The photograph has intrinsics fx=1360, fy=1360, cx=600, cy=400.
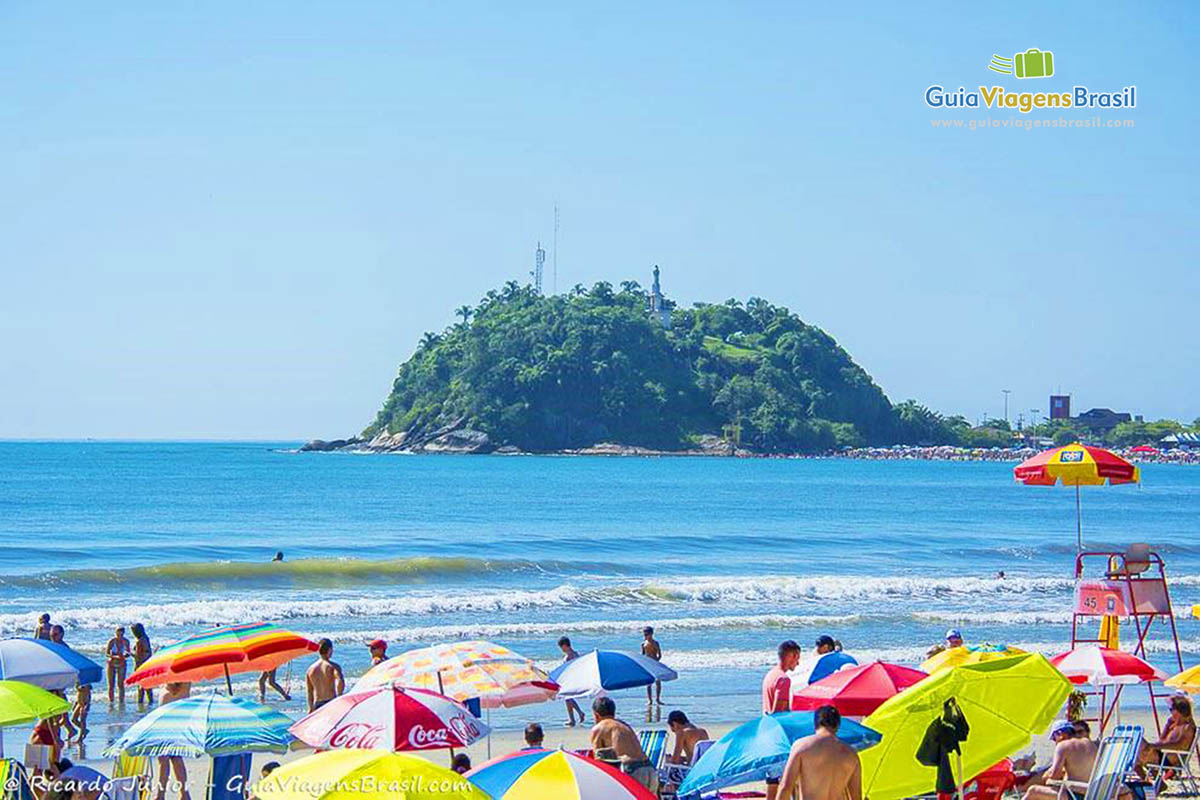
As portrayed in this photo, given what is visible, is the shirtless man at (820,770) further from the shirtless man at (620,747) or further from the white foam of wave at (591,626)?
the white foam of wave at (591,626)

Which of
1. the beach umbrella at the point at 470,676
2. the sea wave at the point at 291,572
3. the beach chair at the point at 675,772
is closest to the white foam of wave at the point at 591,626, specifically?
the sea wave at the point at 291,572

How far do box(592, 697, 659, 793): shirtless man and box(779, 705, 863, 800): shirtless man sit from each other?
9.17ft

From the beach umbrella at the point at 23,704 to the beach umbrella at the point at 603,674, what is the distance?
4.29 m

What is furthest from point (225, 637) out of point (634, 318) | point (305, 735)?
point (634, 318)

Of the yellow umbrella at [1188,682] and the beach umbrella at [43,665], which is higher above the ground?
the beach umbrella at [43,665]

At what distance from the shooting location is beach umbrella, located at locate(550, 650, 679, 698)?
41.0 feet

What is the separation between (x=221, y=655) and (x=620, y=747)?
385 centimetres

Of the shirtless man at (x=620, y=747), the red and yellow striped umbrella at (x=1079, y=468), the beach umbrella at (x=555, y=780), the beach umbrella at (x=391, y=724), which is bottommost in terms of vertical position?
the shirtless man at (x=620, y=747)

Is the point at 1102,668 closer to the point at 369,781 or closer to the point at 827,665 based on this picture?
the point at 827,665

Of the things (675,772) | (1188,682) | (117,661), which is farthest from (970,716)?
(117,661)

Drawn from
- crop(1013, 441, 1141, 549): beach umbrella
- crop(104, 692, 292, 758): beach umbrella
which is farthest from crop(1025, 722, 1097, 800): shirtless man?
crop(104, 692, 292, 758): beach umbrella

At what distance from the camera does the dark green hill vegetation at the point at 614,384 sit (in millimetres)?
154625

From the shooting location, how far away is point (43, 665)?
1218cm

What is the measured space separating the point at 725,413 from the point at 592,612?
135204 mm
